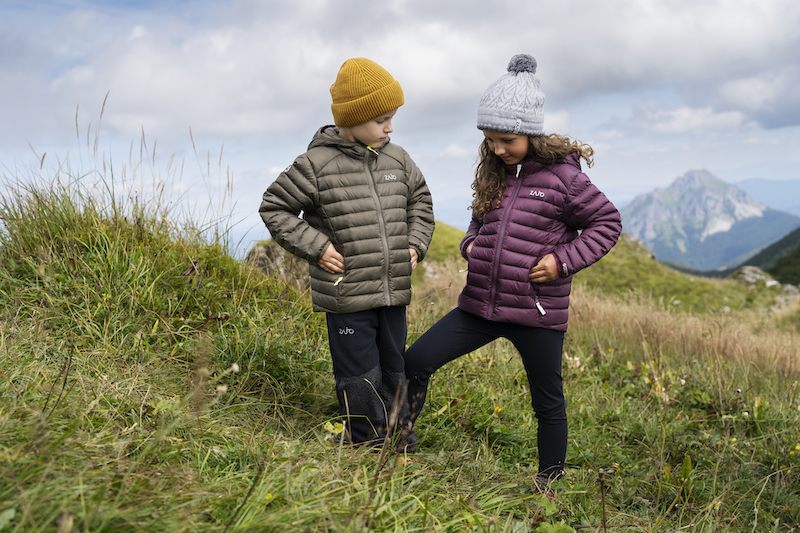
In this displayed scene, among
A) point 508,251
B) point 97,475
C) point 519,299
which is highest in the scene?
point 508,251

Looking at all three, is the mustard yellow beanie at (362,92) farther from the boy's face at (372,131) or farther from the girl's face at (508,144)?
the girl's face at (508,144)

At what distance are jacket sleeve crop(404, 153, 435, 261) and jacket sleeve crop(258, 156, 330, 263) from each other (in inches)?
21.1

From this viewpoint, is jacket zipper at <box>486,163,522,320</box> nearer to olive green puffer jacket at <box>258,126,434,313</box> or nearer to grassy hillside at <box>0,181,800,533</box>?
olive green puffer jacket at <box>258,126,434,313</box>

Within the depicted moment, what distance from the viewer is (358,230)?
8.72 ft

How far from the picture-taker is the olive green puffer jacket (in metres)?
2.61

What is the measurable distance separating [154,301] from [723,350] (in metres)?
5.94

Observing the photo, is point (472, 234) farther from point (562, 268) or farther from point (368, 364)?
point (368, 364)

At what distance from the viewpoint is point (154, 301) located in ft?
11.7

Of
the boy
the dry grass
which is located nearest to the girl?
the boy

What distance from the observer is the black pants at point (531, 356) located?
2689mm

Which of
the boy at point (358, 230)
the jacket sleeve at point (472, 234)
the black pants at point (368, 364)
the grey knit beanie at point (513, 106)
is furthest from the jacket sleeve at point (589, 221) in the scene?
the black pants at point (368, 364)

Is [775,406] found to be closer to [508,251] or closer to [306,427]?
[508,251]

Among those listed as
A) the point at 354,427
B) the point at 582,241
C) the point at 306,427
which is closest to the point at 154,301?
the point at 306,427

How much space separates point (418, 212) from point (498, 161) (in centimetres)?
54
